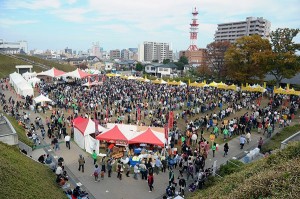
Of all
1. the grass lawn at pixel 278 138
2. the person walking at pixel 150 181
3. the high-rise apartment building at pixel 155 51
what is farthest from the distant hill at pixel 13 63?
the high-rise apartment building at pixel 155 51

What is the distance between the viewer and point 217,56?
131ft

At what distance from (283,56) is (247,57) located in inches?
181

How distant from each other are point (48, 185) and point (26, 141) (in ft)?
19.4

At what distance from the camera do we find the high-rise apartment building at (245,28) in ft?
271

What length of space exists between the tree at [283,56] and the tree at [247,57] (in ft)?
3.92

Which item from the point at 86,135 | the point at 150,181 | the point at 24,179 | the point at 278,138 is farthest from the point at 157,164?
the point at 278,138

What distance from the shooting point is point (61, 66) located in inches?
2699

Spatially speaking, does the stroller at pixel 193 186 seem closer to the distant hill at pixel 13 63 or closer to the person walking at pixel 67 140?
the person walking at pixel 67 140

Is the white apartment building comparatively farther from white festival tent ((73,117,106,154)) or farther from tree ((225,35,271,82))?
white festival tent ((73,117,106,154))

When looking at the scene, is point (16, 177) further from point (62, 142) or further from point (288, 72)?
point (288, 72)

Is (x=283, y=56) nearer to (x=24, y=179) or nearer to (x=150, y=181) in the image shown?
(x=150, y=181)

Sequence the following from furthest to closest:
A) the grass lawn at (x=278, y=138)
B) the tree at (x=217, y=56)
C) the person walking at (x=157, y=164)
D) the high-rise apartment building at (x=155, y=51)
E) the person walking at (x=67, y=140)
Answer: the high-rise apartment building at (x=155, y=51) < the tree at (x=217, y=56) < the person walking at (x=67, y=140) < the grass lawn at (x=278, y=138) < the person walking at (x=157, y=164)

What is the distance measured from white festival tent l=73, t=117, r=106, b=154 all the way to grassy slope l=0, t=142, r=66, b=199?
332 centimetres

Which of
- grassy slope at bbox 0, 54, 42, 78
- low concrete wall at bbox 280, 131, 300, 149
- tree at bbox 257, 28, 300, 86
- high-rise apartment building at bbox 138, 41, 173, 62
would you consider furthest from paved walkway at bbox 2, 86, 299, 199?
high-rise apartment building at bbox 138, 41, 173, 62
